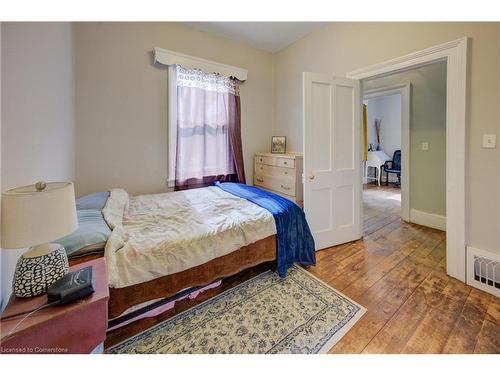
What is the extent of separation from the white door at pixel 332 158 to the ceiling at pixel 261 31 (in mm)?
1115

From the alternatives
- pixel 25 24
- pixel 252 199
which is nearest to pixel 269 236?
pixel 252 199

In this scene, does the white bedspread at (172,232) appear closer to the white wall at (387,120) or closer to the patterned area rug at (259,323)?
the patterned area rug at (259,323)

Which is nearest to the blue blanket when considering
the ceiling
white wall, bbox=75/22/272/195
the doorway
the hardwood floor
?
the hardwood floor

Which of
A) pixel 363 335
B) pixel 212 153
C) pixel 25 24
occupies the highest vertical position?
pixel 25 24

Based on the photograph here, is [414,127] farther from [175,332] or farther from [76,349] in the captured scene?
[76,349]

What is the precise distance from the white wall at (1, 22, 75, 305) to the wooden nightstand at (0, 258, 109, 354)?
321 mm

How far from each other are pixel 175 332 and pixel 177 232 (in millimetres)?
617

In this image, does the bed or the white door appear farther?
the white door

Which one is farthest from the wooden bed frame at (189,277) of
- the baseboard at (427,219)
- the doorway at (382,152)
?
the doorway at (382,152)

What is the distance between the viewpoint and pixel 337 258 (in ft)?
7.57

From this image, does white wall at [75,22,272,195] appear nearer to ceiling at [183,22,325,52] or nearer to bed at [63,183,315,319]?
ceiling at [183,22,325,52]

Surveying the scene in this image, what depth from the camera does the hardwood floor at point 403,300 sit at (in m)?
1.29

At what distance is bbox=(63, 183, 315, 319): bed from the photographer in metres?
1.29

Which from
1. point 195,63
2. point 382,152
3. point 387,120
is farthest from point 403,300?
point 387,120
